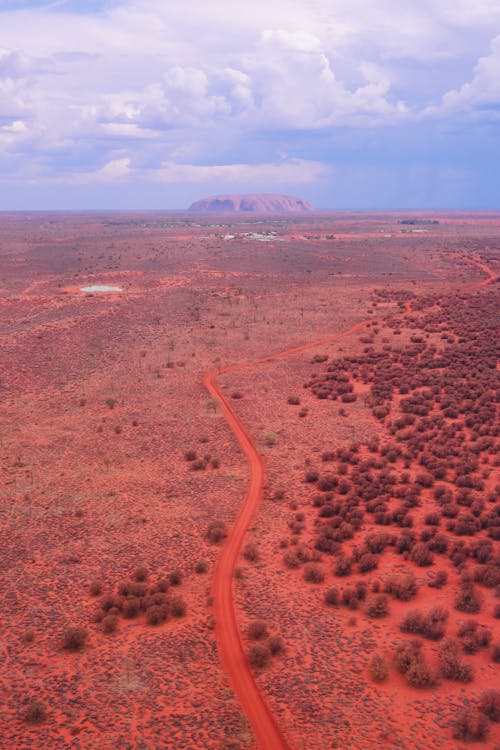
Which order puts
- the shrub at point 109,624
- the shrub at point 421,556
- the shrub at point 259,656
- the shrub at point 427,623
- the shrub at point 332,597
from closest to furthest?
1. the shrub at point 259,656
2. the shrub at point 427,623
3. the shrub at point 109,624
4. the shrub at point 332,597
5. the shrub at point 421,556

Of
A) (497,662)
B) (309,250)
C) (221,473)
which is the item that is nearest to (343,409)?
(221,473)

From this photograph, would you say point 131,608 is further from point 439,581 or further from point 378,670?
point 439,581

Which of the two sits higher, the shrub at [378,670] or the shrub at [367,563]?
the shrub at [367,563]

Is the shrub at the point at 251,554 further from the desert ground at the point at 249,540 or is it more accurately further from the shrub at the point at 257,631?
the shrub at the point at 257,631

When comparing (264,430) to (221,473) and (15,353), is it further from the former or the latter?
(15,353)

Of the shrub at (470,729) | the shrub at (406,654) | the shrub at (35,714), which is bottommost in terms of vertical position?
the shrub at (35,714)

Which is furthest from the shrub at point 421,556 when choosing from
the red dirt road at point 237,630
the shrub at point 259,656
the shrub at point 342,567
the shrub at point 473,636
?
the shrub at point 259,656

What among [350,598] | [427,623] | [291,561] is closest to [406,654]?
[427,623]
